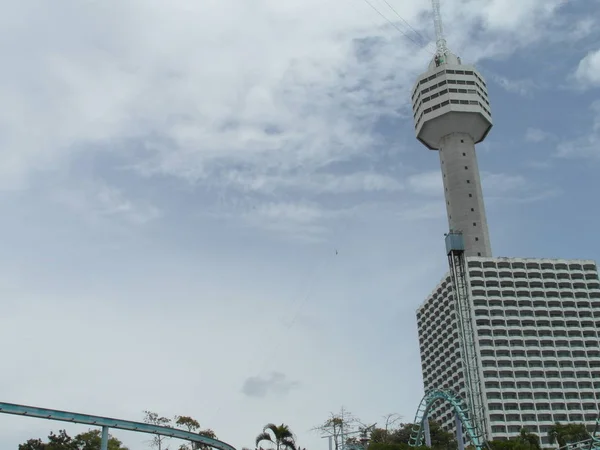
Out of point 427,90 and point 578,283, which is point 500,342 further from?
point 427,90

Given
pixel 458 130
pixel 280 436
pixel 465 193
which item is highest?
pixel 458 130

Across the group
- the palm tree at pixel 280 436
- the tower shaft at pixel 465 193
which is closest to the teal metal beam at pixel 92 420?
the palm tree at pixel 280 436

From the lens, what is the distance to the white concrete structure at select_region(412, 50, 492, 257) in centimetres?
16400

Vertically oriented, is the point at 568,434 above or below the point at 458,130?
below

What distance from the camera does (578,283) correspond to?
542ft

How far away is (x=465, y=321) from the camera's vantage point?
156 m

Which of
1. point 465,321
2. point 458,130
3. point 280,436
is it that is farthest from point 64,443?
point 458,130

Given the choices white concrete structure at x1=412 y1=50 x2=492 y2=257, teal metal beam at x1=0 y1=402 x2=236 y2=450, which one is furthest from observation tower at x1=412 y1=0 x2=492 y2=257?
teal metal beam at x1=0 y1=402 x2=236 y2=450

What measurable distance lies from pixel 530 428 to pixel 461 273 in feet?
114

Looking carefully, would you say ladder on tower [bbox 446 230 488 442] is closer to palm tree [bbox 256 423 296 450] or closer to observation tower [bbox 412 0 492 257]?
observation tower [bbox 412 0 492 257]

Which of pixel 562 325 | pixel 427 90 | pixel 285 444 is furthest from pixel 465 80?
pixel 285 444

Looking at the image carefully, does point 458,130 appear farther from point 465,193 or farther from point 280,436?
point 280,436

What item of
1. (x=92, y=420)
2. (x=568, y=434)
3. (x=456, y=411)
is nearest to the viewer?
(x=92, y=420)

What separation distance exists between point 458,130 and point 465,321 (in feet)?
152
